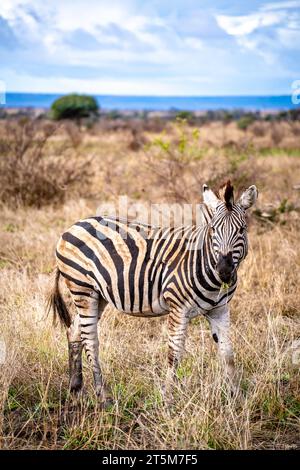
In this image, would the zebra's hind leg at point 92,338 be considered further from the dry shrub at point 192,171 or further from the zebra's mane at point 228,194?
the dry shrub at point 192,171

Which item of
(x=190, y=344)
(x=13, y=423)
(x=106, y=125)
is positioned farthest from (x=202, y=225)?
(x=106, y=125)

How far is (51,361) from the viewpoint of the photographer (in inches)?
178

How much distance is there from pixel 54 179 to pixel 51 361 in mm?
6753

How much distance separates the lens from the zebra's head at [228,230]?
3.71 meters

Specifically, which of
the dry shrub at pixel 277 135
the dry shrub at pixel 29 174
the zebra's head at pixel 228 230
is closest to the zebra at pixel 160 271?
the zebra's head at pixel 228 230

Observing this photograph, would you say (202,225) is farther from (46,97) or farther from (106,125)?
(46,97)

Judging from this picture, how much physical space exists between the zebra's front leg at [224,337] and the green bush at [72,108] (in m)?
36.2

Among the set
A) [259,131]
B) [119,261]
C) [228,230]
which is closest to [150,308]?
[119,261]

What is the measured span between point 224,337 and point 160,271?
0.62 m

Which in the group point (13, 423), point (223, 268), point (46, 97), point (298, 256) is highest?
point (46, 97)

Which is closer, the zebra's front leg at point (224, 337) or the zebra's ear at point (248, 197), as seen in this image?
the zebra's ear at point (248, 197)

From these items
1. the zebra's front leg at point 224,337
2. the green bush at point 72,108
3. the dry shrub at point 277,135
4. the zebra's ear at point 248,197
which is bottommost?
the zebra's front leg at point 224,337

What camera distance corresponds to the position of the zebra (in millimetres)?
3852

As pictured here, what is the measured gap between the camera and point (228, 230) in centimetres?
375
